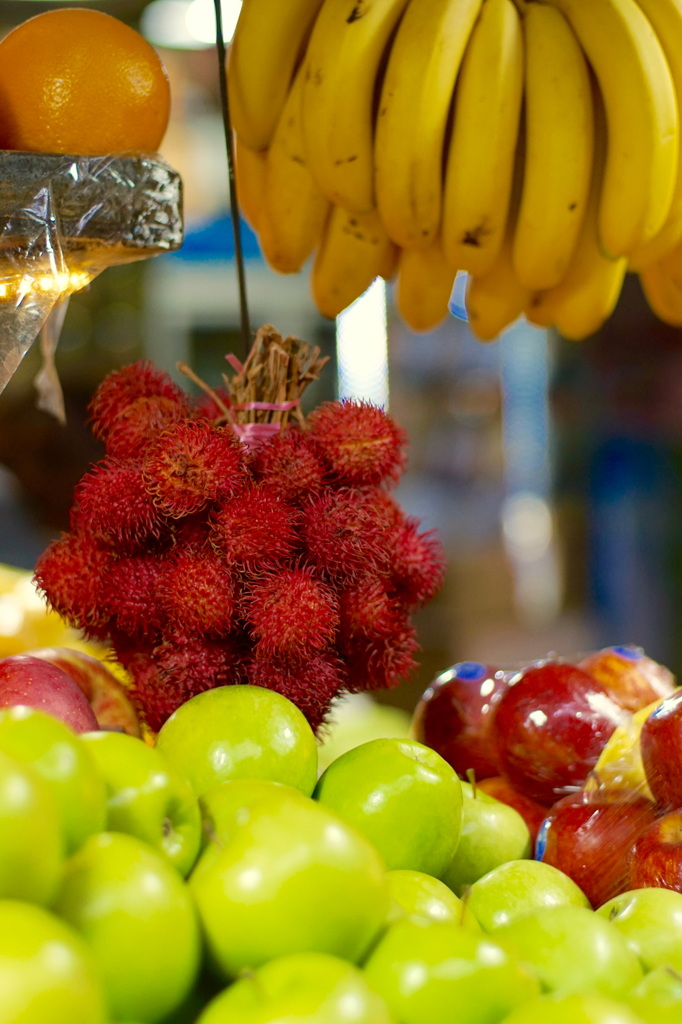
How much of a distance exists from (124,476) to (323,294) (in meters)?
0.44

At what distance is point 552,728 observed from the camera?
34.2 inches

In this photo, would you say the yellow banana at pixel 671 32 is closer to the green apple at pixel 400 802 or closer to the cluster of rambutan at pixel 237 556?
the cluster of rambutan at pixel 237 556

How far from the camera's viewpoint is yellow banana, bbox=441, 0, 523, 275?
0.91 metres

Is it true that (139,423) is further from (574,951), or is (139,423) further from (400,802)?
(574,951)

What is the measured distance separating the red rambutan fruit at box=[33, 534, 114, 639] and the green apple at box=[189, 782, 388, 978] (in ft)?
1.07

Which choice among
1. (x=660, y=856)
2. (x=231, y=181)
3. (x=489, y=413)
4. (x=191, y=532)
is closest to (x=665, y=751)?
(x=660, y=856)

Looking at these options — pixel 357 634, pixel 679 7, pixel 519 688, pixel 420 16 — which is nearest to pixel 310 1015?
pixel 357 634

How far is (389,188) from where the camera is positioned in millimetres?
921

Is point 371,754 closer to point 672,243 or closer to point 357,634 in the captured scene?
point 357,634

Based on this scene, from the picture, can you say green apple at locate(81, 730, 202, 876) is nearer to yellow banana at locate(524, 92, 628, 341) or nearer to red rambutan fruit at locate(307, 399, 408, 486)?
red rambutan fruit at locate(307, 399, 408, 486)

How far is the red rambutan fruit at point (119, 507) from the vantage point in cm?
75

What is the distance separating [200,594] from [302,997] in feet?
1.19

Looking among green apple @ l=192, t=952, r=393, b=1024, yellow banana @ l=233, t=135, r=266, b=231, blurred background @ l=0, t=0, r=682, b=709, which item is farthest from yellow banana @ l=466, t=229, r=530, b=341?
blurred background @ l=0, t=0, r=682, b=709

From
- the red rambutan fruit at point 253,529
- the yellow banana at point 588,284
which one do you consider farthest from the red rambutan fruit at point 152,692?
the yellow banana at point 588,284
